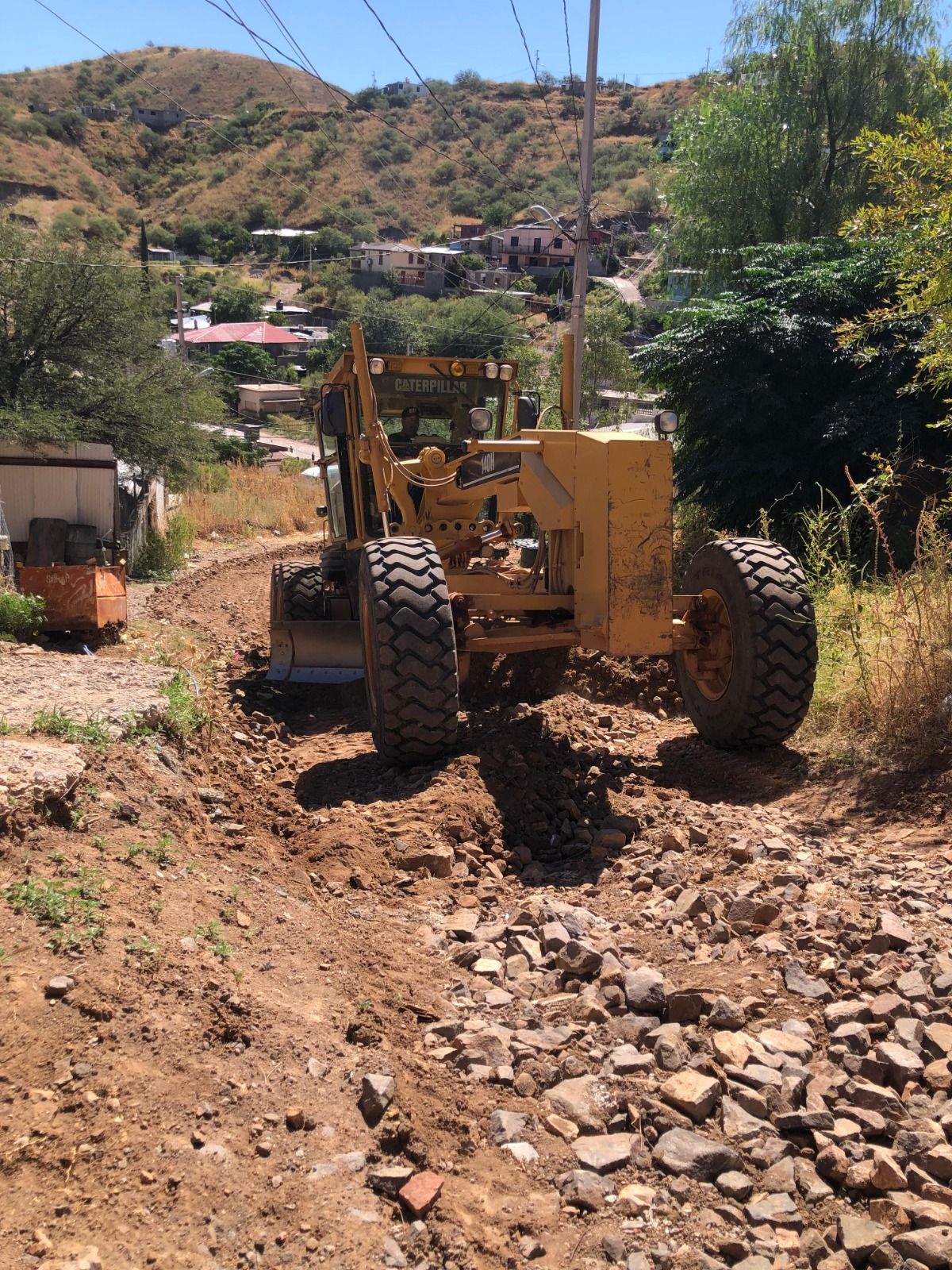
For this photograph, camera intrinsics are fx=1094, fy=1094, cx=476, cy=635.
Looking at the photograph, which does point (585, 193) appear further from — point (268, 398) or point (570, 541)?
point (268, 398)

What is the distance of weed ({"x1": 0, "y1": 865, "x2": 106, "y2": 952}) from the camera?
11.4 ft

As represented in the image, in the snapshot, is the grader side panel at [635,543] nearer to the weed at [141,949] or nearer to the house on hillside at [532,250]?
the weed at [141,949]

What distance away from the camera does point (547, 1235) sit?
270 centimetres

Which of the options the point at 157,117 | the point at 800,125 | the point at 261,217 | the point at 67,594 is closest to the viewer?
the point at 67,594

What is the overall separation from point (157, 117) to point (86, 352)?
106443 mm

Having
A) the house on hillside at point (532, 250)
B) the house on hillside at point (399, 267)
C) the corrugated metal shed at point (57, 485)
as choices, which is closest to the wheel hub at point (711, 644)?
the corrugated metal shed at point (57, 485)

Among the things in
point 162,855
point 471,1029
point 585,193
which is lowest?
point 471,1029

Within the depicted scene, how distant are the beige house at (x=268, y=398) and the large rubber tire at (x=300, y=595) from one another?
4105cm

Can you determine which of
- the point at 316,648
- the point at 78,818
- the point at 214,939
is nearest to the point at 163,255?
the point at 316,648

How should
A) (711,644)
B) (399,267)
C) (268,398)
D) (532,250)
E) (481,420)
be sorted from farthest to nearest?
(532,250) → (399,267) → (268,398) → (711,644) → (481,420)

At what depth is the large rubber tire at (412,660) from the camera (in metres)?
5.70

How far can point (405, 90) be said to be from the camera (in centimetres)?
12444

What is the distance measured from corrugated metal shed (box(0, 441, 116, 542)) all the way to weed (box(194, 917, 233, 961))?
11.1m

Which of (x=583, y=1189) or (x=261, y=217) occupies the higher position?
(x=261, y=217)
